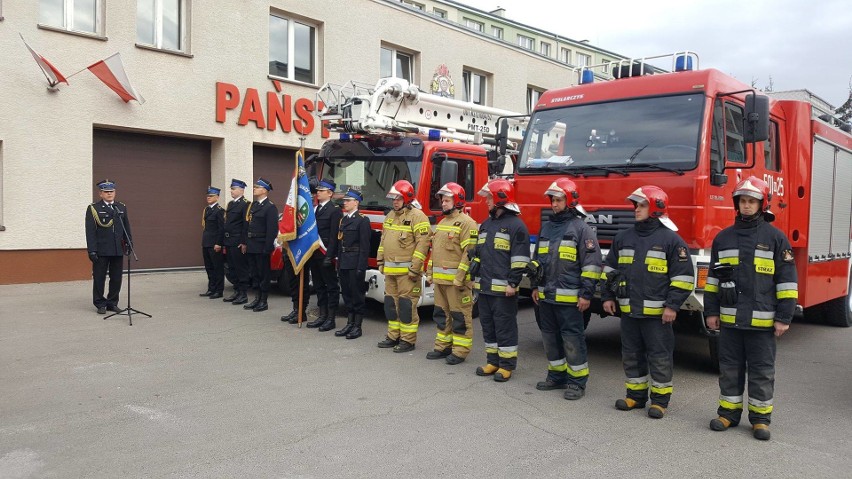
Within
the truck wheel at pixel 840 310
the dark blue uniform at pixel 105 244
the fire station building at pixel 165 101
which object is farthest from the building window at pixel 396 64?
the truck wheel at pixel 840 310

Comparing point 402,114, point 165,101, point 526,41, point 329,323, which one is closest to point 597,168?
point 329,323

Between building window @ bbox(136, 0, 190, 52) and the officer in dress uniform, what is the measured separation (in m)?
6.89

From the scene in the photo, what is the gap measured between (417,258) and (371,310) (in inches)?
124

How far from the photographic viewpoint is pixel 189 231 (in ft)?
46.5

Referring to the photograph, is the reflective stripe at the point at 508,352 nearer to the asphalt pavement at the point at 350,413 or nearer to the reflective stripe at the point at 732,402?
the asphalt pavement at the point at 350,413

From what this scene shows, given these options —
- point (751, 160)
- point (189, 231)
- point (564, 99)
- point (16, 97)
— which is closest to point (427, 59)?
point (189, 231)

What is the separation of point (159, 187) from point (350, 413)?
10.2 metres

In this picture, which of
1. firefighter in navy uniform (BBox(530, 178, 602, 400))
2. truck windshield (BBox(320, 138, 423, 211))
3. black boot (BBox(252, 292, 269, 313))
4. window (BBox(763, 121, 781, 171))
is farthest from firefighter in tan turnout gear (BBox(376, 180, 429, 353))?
window (BBox(763, 121, 781, 171))

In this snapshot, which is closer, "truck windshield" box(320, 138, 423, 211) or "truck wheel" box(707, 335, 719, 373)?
"truck wheel" box(707, 335, 719, 373)

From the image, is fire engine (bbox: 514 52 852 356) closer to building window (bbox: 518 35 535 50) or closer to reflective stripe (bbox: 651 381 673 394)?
reflective stripe (bbox: 651 381 673 394)

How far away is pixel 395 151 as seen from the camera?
897 centimetres

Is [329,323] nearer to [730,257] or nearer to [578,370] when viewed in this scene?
[578,370]

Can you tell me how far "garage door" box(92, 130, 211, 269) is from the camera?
1290cm

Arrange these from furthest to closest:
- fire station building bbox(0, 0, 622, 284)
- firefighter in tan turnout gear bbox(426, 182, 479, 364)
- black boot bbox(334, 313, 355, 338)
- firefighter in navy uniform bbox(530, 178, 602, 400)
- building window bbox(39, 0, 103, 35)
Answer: building window bbox(39, 0, 103, 35) → fire station building bbox(0, 0, 622, 284) → black boot bbox(334, 313, 355, 338) → firefighter in tan turnout gear bbox(426, 182, 479, 364) → firefighter in navy uniform bbox(530, 178, 602, 400)
